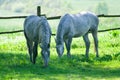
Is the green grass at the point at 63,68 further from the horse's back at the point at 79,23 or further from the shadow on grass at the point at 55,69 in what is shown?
the horse's back at the point at 79,23

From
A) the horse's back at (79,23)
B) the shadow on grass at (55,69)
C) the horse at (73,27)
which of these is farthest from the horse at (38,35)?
the horse's back at (79,23)

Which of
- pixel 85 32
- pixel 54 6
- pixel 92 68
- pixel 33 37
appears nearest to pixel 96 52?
pixel 85 32

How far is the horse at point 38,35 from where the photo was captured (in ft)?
37.0

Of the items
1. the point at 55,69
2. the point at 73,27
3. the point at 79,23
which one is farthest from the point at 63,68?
the point at 79,23

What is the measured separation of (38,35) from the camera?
39.4ft

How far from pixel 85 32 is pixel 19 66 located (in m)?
3.52

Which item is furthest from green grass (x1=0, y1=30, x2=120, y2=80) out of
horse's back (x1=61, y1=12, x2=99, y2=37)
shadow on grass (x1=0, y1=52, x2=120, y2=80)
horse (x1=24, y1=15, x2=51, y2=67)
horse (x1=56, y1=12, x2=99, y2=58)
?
horse's back (x1=61, y1=12, x2=99, y2=37)

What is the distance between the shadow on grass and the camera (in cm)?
1056

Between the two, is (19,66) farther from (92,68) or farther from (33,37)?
(92,68)

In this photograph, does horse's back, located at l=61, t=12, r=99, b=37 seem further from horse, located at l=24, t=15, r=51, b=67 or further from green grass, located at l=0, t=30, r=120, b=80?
horse, located at l=24, t=15, r=51, b=67

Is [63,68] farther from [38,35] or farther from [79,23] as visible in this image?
[79,23]

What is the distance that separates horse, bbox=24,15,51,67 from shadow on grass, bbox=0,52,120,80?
0.38 meters

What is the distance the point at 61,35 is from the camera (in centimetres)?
1262

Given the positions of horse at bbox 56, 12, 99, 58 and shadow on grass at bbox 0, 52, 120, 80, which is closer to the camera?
shadow on grass at bbox 0, 52, 120, 80
